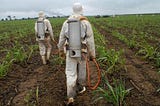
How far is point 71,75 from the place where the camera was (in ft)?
20.5

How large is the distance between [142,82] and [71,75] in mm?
1949

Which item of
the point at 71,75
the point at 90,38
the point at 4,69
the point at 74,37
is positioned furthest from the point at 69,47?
the point at 4,69

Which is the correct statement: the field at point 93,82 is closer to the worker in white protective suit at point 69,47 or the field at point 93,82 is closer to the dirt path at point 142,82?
the dirt path at point 142,82

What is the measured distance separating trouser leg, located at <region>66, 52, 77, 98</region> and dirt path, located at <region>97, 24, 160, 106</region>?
3.36ft

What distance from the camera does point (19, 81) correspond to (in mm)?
8125

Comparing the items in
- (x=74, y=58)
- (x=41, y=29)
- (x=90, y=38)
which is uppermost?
(x=90, y=38)

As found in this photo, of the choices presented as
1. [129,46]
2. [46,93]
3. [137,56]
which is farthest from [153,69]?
[129,46]

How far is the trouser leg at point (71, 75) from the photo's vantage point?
6.24 meters

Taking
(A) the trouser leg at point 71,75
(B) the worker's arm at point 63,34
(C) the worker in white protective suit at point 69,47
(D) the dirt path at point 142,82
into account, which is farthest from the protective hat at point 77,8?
(D) the dirt path at point 142,82

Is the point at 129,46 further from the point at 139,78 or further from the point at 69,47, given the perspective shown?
the point at 69,47

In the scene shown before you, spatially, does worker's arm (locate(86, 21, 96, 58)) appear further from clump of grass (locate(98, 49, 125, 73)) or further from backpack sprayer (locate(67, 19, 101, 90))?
clump of grass (locate(98, 49, 125, 73))

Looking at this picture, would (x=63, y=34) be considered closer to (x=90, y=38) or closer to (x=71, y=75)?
(x=90, y=38)

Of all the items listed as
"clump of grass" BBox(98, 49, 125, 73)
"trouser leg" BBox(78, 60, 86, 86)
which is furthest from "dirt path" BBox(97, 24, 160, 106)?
"trouser leg" BBox(78, 60, 86, 86)

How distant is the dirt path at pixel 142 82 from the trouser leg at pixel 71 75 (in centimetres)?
102
